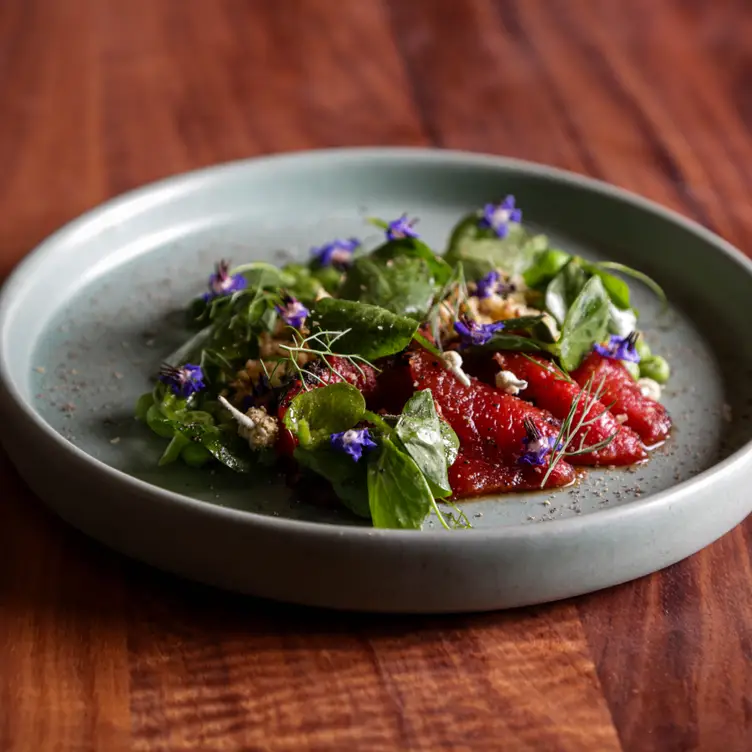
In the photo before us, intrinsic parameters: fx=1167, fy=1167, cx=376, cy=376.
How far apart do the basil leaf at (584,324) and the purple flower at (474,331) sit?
95 millimetres

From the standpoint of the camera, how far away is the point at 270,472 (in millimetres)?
1503

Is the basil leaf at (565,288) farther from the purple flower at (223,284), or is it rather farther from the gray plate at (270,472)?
the purple flower at (223,284)

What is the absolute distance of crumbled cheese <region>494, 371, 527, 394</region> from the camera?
153 centimetres

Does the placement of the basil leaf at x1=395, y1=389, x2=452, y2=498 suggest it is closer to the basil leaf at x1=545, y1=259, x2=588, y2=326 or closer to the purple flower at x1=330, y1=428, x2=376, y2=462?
the purple flower at x1=330, y1=428, x2=376, y2=462

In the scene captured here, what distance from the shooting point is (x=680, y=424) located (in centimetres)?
164

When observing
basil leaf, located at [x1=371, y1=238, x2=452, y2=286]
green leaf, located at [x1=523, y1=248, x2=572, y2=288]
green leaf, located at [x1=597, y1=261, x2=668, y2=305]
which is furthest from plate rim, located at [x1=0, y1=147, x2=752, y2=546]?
basil leaf, located at [x1=371, y1=238, x2=452, y2=286]

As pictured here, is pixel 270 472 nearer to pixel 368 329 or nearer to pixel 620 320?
pixel 368 329

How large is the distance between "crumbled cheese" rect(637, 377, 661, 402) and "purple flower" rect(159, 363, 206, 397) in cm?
62

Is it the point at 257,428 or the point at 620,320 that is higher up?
the point at 620,320

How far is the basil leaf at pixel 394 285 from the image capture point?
1675 millimetres

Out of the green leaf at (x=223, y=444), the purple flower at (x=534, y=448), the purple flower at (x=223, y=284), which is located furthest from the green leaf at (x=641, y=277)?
the green leaf at (x=223, y=444)

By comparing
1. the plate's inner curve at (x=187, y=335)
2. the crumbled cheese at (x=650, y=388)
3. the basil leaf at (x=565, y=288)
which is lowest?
the plate's inner curve at (x=187, y=335)

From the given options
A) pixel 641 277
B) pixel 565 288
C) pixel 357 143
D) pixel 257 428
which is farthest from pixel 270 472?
pixel 357 143

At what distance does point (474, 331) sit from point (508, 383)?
93mm
